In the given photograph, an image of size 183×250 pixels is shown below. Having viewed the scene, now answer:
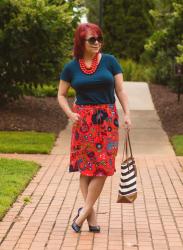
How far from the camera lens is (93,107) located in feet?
19.7

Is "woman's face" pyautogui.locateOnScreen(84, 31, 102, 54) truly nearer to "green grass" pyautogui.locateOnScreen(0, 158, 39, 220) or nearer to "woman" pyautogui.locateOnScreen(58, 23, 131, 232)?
"woman" pyautogui.locateOnScreen(58, 23, 131, 232)

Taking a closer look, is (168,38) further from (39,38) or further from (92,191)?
(92,191)

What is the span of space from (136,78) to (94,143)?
21.9m

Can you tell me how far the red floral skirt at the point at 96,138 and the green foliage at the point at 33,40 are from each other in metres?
9.24

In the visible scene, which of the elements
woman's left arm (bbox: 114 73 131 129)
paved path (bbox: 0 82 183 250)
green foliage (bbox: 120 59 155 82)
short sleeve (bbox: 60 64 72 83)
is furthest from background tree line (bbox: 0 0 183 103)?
short sleeve (bbox: 60 64 72 83)

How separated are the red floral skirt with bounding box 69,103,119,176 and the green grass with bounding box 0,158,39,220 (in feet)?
3.92

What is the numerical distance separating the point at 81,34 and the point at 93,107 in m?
0.64

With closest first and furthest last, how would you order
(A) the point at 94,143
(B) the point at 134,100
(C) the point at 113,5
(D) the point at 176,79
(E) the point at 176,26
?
1. (A) the point at 94,143
2. (E) the point at 176,26
3. (B) the point at 134,100
4. (D) the point at 176,79
5. (C) the point at 113,5

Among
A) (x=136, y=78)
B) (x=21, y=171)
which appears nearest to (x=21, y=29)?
(x=21, y=171)

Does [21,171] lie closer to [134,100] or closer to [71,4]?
[71,4]

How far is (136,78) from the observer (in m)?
27.7

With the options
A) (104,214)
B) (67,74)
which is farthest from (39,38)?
(67,74)

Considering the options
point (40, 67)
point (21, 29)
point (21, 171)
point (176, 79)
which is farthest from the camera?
point (176, 79)

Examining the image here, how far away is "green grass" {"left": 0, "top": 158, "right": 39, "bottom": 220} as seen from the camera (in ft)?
24.3
